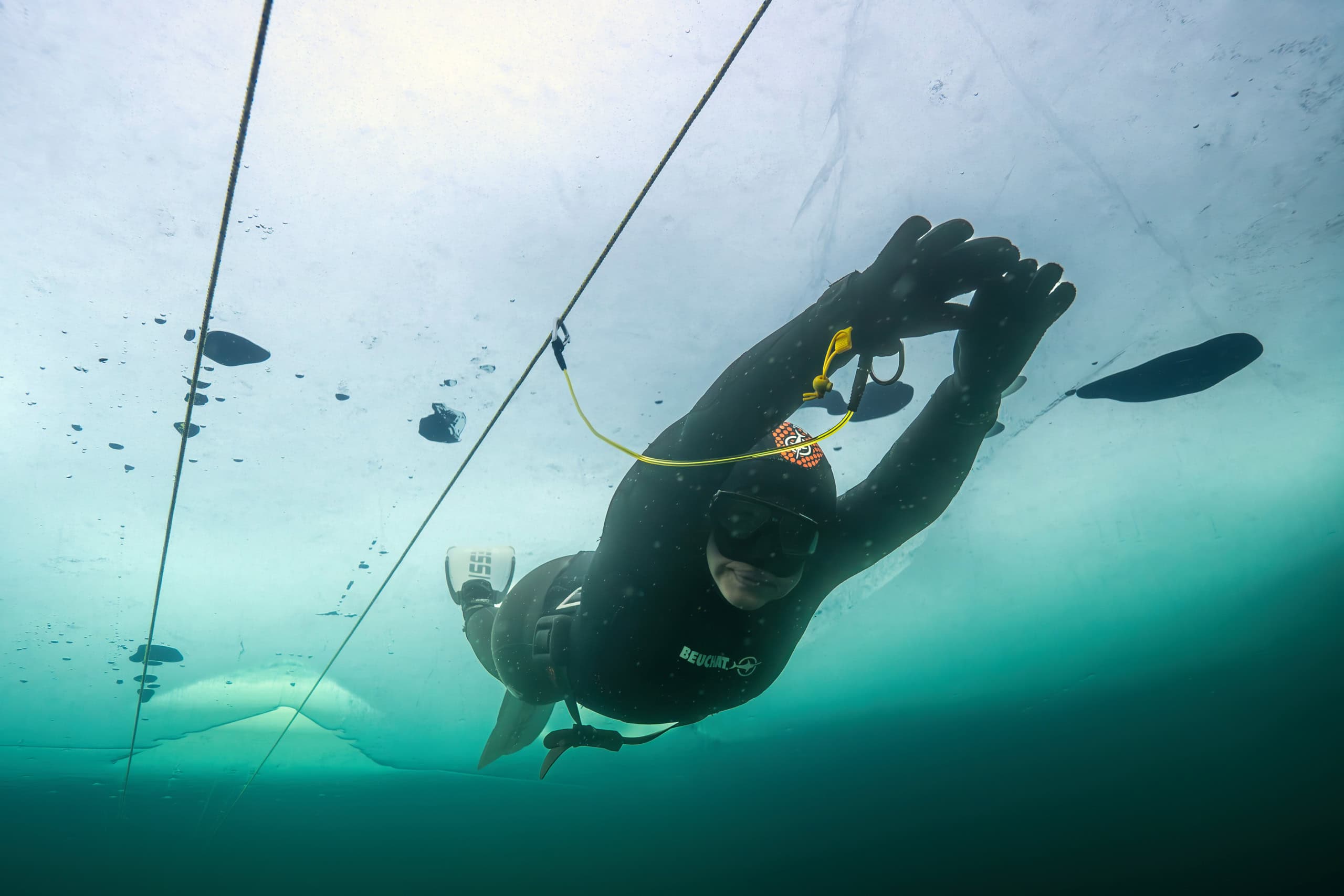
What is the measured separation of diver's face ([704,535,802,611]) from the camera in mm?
1923

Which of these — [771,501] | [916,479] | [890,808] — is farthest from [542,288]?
[890,808]

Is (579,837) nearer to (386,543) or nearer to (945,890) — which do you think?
(945,890)

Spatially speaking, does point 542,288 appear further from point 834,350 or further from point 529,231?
point 834,350

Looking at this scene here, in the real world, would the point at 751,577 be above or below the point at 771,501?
below

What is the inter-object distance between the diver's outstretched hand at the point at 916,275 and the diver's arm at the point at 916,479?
59 centimetres

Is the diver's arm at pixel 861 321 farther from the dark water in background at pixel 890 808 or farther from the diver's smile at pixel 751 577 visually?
the dark water in background at pixel 890 808

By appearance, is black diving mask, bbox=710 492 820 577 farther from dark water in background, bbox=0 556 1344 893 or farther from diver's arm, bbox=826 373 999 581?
dark water in background, bbox=0 556 1344 893

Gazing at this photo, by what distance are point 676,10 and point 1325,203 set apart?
7154mm

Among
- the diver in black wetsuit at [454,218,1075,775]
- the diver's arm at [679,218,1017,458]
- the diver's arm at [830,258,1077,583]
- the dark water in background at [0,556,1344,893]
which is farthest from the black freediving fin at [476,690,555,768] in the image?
the dark water in background at [0,556,1344,893]

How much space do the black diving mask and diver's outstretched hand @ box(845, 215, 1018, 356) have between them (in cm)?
75

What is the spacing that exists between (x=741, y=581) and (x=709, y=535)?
0.80 ft

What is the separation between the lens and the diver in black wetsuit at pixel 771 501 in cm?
131

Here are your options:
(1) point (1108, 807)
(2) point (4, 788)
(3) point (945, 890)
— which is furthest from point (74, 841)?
(1) point (1108, 807)

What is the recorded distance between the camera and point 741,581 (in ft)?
6.35
